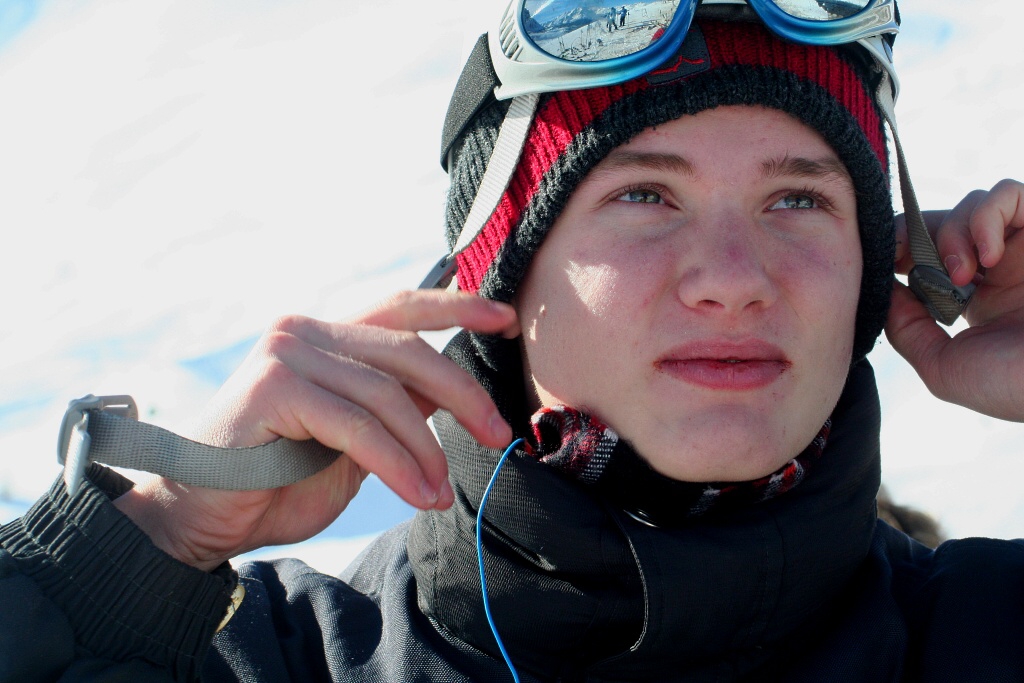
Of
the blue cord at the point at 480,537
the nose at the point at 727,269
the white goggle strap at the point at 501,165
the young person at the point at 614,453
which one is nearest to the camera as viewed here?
the young person at the point at 614,453

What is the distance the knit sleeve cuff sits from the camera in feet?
5.89

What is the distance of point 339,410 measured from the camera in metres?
1.80

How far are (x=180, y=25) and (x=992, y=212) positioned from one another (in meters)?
3.17

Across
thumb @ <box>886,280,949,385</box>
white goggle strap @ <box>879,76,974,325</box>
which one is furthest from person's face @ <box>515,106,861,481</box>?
thumb @ <box>886,280,949,385</box>

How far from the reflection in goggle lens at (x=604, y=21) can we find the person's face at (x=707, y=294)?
242 millimetres

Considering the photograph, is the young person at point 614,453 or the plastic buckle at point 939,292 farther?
the plastic buckle at point 939,292

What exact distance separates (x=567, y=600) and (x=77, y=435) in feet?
3.45

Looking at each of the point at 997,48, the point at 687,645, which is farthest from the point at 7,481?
the point at 997,48

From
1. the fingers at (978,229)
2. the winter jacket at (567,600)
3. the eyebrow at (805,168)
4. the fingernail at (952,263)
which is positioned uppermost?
the eyebrow at (805,168)

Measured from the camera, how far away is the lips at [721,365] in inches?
79.4

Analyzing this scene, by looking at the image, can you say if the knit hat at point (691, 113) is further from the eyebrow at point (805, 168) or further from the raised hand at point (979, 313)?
the raised hand at point (979, 313)

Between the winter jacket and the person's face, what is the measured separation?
18 cm

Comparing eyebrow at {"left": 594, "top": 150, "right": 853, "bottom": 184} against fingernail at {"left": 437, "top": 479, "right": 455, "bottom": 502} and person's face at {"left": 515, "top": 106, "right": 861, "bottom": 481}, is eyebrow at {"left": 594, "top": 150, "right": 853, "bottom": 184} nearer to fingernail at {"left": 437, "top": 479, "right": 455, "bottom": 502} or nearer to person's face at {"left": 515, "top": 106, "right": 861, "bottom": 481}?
person's face at {"left": 515, "top": 106, "right": 861, "bottom": 481}

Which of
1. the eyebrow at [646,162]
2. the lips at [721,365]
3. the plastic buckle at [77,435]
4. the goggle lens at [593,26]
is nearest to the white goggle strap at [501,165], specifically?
the goggle lens at [593,26]
